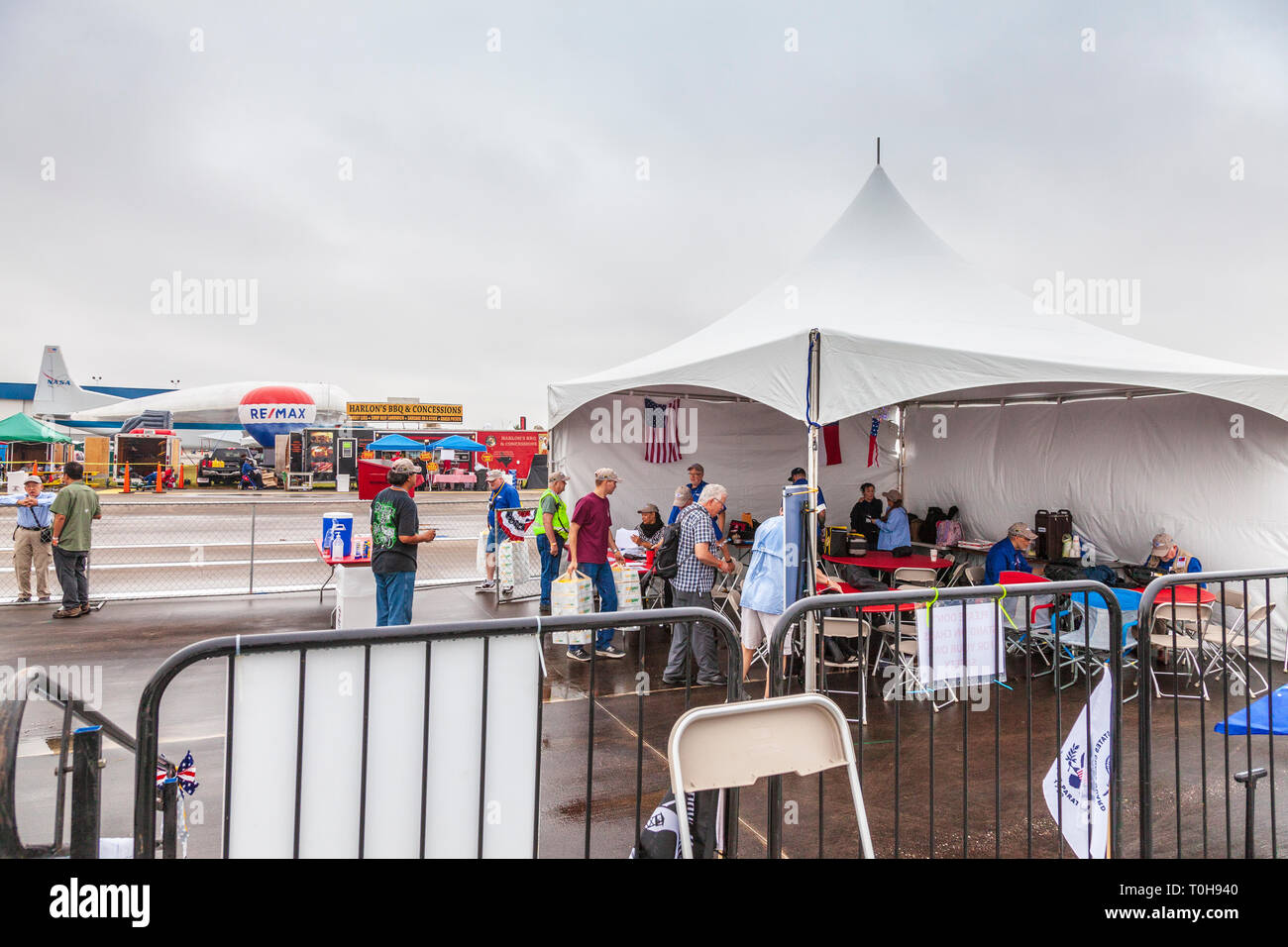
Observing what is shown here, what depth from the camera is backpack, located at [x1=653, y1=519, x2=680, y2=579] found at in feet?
23.9

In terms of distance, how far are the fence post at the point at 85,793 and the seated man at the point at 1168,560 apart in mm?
8834

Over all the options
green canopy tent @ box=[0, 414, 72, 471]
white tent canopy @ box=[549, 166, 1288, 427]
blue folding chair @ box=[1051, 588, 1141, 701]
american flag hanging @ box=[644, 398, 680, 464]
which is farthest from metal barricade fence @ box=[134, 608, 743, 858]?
green canopy tent @ box=[0, 414, 72, 471]

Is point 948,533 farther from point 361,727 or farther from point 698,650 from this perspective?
point 361,727

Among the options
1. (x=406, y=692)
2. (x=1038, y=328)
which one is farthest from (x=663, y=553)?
(x=406, y=692)

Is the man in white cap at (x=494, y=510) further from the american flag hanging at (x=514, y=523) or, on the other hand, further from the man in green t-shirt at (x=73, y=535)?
the man in green t-shirt at (x=73, y=535)

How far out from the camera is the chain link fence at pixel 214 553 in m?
10.4

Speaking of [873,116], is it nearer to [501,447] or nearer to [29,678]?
[29,678]

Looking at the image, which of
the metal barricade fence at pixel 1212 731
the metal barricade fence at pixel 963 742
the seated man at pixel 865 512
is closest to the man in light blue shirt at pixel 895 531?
the seated man at pixel 865 512

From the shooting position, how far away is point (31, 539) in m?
8.97

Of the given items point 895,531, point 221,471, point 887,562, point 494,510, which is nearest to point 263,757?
point 887,562

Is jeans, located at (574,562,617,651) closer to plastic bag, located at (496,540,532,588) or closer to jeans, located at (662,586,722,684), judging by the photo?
jeans, located at (662,586,722,684)

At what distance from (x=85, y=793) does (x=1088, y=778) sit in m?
3.44
